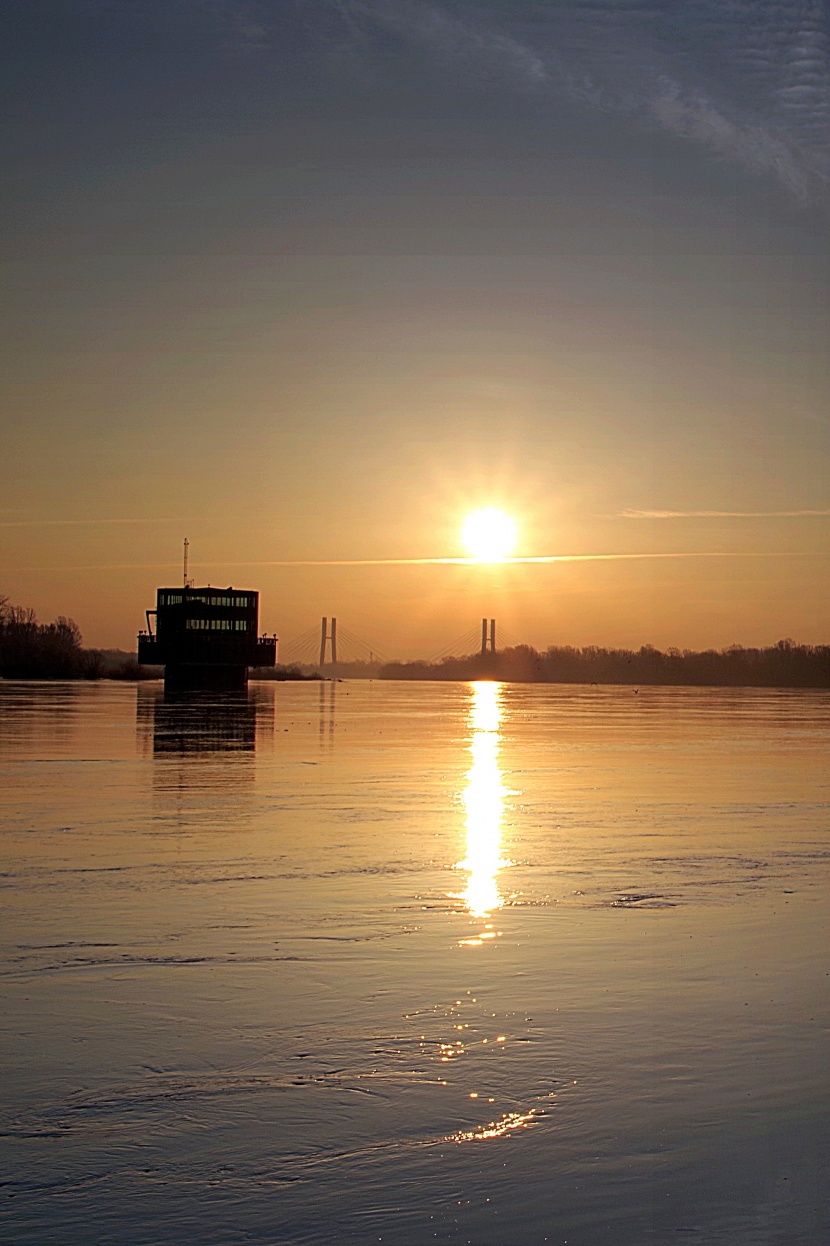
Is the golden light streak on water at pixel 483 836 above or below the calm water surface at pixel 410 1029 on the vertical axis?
below

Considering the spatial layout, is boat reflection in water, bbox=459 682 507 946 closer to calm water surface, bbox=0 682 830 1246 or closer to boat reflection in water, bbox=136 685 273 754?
calm water surface, bbox=0 682 830 1246

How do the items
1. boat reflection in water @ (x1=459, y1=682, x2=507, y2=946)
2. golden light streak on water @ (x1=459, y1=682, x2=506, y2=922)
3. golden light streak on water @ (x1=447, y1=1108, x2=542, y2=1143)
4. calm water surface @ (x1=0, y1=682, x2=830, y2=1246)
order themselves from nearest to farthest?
calm water surface @ (x1=0, y1=682, x2=830, y2=1246) → golden light streak on water @ (x1=447, y1=1108, x2=542, y2=1143) → boat reflection in water @ (x1=459, y1=682, x2=507, y2=946) → golden light streak on water @ (x1=459, y1=682, x2=506, y2=922)

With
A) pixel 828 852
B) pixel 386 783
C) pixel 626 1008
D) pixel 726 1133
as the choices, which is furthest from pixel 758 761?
pixel 726 1133

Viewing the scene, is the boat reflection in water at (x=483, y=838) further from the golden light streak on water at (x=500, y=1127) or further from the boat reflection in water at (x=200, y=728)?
the boat reflection in water at (x=200, y=728)

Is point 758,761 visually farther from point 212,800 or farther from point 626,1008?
point 626,1008

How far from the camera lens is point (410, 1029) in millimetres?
8750

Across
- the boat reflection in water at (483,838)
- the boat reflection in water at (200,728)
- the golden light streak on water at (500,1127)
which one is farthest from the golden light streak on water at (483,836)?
the boat reflection in water at (200,728)

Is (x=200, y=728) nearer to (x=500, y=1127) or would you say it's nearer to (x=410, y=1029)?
(x=410, y=1029)

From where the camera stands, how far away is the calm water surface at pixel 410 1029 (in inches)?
239

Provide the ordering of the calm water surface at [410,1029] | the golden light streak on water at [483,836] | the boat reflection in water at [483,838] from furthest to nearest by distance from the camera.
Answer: the golden light streak on water at [483,836] → the boat reflection in water at [483,838] → the calm water surface at [410,1029]

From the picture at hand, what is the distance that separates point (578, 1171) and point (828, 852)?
12108mm

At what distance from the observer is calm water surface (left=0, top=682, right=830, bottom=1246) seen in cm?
606

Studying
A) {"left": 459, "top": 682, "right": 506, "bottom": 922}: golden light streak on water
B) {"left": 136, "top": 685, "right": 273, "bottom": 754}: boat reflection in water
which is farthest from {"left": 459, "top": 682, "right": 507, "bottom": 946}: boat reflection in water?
{"left": 136, "top": 685, "right": 273, "bottom": 754}: boat reflection in water

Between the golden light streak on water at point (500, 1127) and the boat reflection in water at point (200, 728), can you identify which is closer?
the golden light streak on water at point (500, 1127)
